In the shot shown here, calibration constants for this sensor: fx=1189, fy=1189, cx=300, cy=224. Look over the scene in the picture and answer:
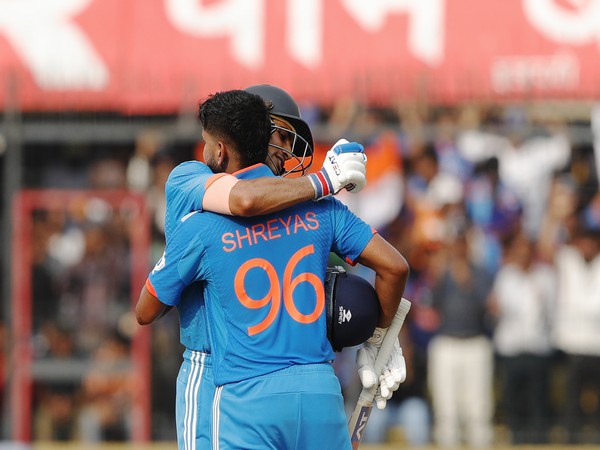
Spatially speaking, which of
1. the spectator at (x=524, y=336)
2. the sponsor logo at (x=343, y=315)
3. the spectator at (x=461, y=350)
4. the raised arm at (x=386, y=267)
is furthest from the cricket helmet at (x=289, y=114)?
the spectator at (x=524, y=336)

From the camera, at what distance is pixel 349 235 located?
3.97 metres

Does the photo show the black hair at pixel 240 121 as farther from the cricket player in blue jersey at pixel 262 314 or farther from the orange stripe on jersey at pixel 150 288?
the orange stripe on jersey at pixel 150 288

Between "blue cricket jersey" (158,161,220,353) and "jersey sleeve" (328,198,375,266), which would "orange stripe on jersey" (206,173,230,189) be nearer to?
"blue cricket jersey" (158,161,220,353)

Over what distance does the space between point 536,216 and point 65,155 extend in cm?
392

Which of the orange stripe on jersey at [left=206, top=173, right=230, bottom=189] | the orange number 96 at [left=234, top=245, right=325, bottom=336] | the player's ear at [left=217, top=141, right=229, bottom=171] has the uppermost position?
the player's ear at [left=217, top=141, right=229, bottom=171]

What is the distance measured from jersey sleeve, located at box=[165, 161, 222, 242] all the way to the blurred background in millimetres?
5209

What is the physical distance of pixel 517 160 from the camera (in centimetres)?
966

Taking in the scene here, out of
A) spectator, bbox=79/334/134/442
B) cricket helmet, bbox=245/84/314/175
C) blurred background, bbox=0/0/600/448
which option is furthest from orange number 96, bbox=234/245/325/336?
spectator, bbox=79/334/134/442

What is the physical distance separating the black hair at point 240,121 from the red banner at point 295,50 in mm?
5274

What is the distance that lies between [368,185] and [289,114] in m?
5.22

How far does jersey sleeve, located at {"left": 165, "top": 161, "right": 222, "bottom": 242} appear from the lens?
3918 millimetres

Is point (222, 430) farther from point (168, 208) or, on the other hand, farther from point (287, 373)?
point (168, 208)

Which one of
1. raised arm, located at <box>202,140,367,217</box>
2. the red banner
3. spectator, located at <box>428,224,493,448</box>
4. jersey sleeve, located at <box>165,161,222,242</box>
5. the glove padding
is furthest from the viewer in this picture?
spectator, located at <box>428,224,493,448</box>

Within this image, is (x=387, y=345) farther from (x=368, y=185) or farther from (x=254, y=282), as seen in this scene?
(x=368, y=185)
